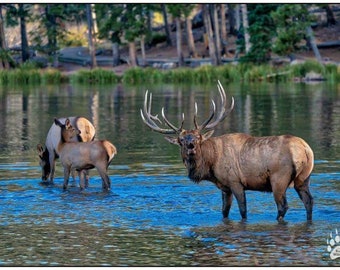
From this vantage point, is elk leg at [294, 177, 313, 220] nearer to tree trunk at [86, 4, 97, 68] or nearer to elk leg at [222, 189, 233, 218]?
elk leg at [222, 189, 233, 218]

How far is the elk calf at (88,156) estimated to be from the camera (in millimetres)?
16859

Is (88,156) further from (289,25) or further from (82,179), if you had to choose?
(289,25)

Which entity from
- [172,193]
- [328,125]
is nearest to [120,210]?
[172,193]

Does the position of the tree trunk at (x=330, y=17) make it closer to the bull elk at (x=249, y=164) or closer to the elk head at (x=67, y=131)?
the elk head at (x=67, y=131)

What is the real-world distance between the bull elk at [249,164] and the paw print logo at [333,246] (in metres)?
1.00

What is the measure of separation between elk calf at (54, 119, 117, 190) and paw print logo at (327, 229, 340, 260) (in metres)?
5.16

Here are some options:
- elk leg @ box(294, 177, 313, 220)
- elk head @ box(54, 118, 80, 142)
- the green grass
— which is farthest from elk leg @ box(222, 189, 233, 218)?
the green grass

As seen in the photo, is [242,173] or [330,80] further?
[330,80]

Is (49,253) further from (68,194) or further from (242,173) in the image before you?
(68,194)

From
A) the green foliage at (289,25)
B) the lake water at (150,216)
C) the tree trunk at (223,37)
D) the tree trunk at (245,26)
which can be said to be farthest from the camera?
the tree trunk at (223,37)

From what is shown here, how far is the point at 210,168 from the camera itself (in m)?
13.9

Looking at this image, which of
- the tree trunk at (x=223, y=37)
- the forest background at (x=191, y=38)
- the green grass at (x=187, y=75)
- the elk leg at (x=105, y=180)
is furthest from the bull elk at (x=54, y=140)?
the tree trunk at (x=223, y=37)

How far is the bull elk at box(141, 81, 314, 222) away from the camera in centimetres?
1323

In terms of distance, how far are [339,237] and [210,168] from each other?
7.18 feet
